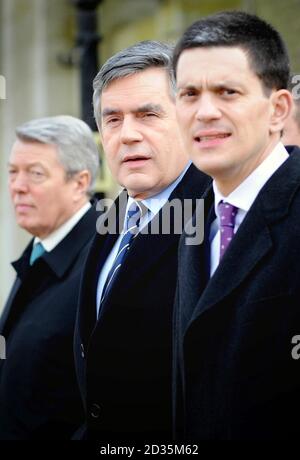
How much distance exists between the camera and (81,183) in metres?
4.46

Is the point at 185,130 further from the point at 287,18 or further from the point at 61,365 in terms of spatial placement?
the point at 287,18

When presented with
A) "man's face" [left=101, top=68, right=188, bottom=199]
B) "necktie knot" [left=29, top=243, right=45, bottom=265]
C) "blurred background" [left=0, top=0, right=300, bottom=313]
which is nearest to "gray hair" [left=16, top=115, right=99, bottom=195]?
"necktie knot" [left=29, top=243, right=45, bottom=265]

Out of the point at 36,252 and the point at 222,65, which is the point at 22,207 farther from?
the point at 222,65

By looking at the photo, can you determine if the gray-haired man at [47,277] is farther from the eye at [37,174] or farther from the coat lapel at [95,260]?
the coat lapel at [95,260]

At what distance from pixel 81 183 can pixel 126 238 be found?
1194 millimetres

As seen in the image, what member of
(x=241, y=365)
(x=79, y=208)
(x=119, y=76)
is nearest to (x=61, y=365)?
(x=79, y=208)

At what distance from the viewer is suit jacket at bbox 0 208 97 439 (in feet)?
12.9

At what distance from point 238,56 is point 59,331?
1.85 metres

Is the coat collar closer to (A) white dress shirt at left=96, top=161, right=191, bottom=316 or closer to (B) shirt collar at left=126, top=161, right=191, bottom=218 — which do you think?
(A) white dress shirt at left=96, top=161, right=191, bottom=316

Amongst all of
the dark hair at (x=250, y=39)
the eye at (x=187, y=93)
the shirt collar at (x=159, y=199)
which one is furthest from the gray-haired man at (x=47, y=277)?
the dark hair at (x=250, y=39)

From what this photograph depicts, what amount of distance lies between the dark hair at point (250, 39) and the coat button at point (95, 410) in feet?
4.23

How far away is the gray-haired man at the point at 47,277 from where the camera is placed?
13.0 feet

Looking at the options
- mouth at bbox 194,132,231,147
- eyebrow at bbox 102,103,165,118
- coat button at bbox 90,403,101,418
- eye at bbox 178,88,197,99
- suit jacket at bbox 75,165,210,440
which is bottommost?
coat button at bbox 90,403,101,418

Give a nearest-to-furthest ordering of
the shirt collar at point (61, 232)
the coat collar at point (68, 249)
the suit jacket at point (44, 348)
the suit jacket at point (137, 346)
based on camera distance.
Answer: the suit jacket at point (137, 346)
the suit jacket at point (44, 348)
the coat collar at point (68, 249)
the shirt collar at point (61, 232)
